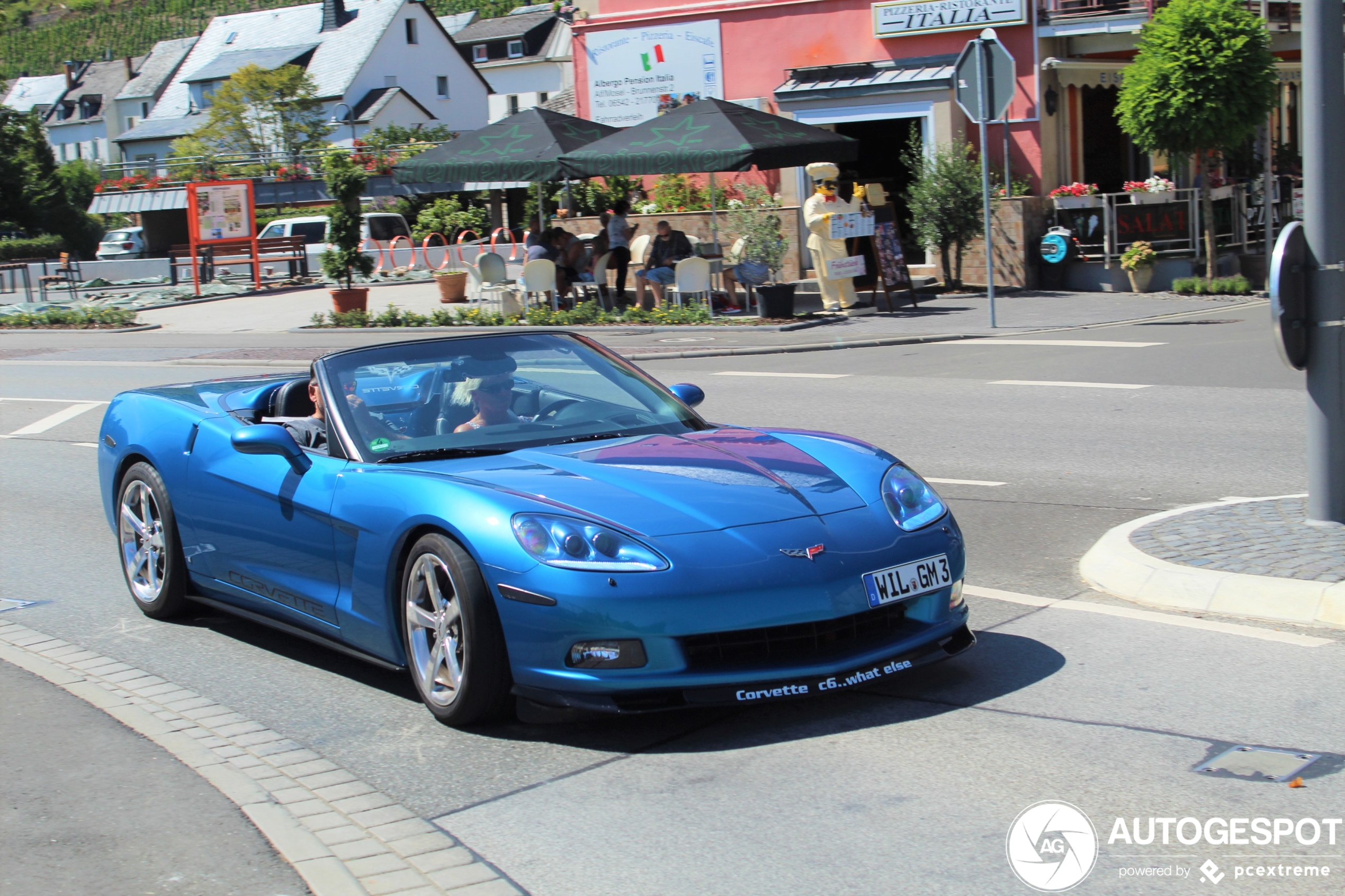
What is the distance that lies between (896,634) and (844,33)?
23.8 m

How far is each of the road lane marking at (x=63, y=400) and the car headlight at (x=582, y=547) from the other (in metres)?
12.4

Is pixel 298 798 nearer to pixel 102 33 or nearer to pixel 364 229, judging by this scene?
pixel 364 229

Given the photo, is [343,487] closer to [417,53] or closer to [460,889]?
[460,889]

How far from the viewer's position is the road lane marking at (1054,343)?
16.1 metres

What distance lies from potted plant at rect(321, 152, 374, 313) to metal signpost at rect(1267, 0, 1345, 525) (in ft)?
65.2

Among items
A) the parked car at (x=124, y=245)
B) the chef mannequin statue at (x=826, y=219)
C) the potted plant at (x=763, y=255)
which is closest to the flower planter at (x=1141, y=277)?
the chef mannequin statue at (x=826, y=219)

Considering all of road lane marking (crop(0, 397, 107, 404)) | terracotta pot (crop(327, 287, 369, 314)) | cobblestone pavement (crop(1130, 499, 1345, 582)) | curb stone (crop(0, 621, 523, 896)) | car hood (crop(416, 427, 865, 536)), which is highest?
terracotta pot (crop(327, 287, 369, 314))

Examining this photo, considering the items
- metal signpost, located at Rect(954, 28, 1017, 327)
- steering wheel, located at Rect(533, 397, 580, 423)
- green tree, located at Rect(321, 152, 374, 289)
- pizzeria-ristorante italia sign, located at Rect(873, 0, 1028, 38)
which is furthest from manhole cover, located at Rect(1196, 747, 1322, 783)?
pizzeria-ristorante italia sign, located at Rect(873, 0, 1028, 38)

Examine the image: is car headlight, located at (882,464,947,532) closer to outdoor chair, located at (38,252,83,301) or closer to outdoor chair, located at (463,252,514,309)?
outdoor chair, located at (463,252,514,309)

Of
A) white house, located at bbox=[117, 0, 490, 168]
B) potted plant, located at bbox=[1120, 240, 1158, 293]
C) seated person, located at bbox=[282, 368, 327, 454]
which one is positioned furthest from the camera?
white house, located at bbox=[117, 0, 490, 168]

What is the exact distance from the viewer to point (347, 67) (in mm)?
Answer: 83938

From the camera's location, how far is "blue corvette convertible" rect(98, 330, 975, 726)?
175 inches

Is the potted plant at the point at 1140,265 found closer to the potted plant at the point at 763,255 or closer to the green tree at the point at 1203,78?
the green tree at the point at 1203,78

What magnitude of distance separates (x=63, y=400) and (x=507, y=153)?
8115 mm
